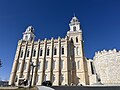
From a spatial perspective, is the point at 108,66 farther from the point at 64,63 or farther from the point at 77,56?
the point at 64,63

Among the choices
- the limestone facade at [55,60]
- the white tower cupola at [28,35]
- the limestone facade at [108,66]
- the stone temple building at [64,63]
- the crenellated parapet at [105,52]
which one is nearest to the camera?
the limestone facade at [108,66]

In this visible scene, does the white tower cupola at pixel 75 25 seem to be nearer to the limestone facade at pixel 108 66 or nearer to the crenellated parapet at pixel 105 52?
the crenellated parapet at pixel 105 52

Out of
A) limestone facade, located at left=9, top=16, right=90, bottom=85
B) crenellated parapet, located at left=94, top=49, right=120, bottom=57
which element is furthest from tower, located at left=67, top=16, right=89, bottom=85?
crenellated parapet, located at left=94, top=49, right=120, bottom=57

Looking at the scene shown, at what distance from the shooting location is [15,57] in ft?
143

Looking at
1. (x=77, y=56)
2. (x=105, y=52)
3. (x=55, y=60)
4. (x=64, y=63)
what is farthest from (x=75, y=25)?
(x=64, y=63)

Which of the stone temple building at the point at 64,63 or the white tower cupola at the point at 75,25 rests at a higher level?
the white tower cupola at the point at 75,25

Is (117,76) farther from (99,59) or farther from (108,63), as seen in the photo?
(99,59)

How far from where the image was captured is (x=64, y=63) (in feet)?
123

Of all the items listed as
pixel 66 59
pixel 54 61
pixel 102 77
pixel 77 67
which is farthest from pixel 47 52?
pixel 102 77

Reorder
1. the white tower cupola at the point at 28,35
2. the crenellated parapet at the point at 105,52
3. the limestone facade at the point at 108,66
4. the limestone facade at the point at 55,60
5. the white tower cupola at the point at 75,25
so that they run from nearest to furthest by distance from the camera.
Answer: the limestone facade at the point at 108,66
the crenellated parapet at the point at 105,52
the limestone facade at the point at 55,60
the white tower cupola at the point at 75,25
the white tower cupola at the point at 28,35

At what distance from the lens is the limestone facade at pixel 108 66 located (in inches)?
1241

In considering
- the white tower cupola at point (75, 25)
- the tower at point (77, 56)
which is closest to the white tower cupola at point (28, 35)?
the tower at point (77, 56)

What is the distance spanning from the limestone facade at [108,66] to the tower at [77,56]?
14.9 ft

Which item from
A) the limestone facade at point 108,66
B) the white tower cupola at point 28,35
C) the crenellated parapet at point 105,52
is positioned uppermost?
the white tower cupola at point 28,35
